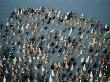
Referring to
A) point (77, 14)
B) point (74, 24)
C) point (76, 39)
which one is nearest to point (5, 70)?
point (76, 39)

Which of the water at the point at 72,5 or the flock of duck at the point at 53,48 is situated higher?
the water at the point at 72,5

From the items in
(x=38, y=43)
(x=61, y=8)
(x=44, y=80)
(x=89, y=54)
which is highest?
(x=61, y=8)

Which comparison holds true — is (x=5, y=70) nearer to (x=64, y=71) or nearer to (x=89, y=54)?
(x=64, y=71)

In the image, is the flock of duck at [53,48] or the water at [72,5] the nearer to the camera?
the flock of duck at [53,48]

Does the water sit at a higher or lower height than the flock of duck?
higher

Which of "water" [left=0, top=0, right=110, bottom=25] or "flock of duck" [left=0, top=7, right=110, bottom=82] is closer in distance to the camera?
"flock of duck" [left=0, top=7, right=110, bottom=82]
